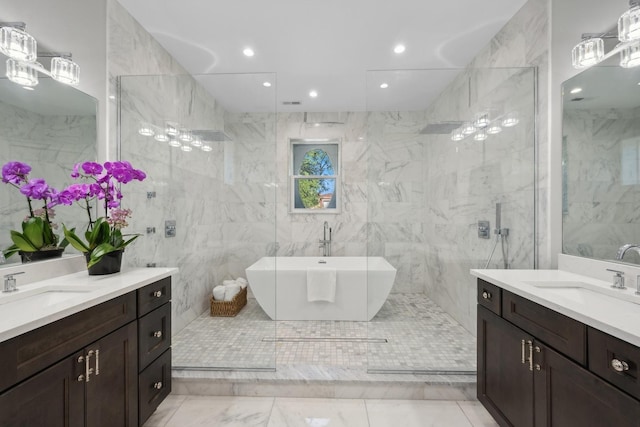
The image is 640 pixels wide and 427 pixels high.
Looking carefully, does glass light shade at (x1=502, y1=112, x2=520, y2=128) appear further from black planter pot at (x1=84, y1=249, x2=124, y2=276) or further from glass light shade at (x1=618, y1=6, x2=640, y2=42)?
black planter pot at (x1=84, y1=249, x2=124, y2=276)

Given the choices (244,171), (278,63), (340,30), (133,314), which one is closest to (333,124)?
(278,63)

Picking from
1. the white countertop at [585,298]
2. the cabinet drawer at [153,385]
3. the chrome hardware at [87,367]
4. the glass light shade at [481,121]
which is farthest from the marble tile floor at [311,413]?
the glass light shade at [481,121]

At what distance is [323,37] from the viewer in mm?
2574

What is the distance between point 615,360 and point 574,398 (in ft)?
0.91

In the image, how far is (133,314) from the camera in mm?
1589

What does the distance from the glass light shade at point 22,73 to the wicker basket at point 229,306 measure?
217 centimetres

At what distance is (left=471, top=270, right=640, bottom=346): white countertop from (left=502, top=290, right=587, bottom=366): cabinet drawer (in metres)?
0.04

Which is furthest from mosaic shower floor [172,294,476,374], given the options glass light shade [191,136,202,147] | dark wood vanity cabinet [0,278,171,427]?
glass light shade [191,136,202,147]

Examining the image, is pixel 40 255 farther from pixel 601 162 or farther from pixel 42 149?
pixel 601 162

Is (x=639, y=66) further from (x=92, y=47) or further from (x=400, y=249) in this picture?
(x=92, y=47)

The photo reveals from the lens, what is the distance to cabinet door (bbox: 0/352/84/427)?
0.96 metres

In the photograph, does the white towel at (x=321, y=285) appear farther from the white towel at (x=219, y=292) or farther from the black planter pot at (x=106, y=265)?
the black planter pot at (x=106, y=265)

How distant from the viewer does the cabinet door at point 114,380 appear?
1.30 metres

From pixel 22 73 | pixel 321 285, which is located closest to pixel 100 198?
pixel 22 73
